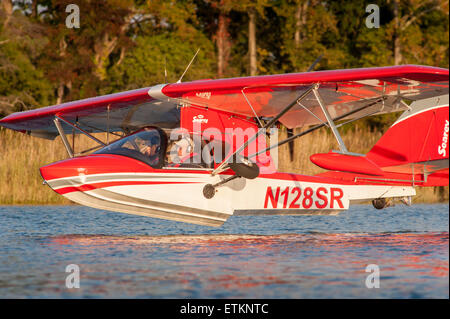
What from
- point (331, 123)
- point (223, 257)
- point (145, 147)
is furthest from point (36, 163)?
point (223, 257)

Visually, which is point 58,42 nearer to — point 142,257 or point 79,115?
point 79,115

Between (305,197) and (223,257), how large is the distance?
10.9ft

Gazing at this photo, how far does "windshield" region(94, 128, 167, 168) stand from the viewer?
11000mm

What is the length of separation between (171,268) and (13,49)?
21.3 m

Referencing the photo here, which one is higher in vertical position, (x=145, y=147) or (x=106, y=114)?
(x=106, y=114)

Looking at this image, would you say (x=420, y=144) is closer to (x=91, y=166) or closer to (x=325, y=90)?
(x=325, y=90)

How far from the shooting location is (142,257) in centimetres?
893

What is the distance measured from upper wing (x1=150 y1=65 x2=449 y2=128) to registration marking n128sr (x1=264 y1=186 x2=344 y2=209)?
141 centimetres

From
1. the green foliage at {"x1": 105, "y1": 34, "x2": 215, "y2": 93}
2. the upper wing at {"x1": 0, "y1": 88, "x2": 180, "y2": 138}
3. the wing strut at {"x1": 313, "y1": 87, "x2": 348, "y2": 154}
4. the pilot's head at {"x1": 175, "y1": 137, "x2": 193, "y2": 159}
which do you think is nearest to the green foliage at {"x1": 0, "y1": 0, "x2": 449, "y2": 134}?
the green foliage at {"x1": 105, "y1": 34, "x2": 215, "y2": 93}

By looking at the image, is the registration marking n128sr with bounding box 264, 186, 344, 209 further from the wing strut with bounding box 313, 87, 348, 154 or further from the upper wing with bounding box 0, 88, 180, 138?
the upper wing with bounding box 0, 88, 180, 138

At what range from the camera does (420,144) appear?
11.8 metres

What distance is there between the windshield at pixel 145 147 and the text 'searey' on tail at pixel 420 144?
10.8 feet

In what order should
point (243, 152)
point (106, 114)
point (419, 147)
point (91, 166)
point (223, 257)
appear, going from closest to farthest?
point (223, 257), point (91, 166), point (419, 147), point (243, 152), point (106, 114)
